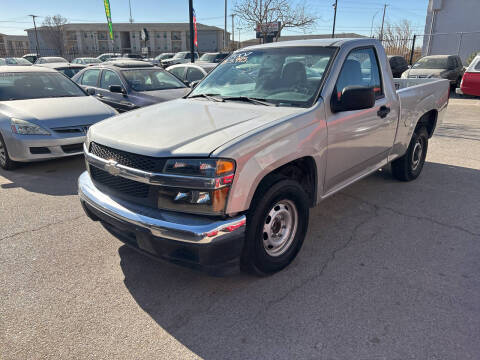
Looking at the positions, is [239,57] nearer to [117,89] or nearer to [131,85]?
[117,89]

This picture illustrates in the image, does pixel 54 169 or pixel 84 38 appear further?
pixel 84 38

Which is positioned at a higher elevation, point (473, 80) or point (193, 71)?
point (193, 71)

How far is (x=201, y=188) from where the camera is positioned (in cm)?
239

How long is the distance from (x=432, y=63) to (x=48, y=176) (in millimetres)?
15669

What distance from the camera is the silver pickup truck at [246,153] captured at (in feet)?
8.02

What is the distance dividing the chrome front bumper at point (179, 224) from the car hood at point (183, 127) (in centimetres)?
43

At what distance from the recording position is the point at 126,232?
270 cm

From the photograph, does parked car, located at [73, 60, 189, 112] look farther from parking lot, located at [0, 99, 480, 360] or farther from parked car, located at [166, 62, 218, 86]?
parking lot, located at [0, 99, 480, 360]

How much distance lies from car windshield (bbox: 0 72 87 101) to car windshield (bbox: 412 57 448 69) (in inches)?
553

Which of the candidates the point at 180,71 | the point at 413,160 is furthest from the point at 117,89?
the point at 413,160

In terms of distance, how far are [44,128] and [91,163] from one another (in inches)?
126

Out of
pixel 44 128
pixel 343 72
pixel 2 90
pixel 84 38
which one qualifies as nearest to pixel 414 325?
pixel 343 72

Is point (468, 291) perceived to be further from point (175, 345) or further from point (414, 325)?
point (175, 345)

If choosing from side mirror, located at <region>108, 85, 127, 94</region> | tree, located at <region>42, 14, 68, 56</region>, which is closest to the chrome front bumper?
side mirror, located at <region>108, 85, 127, 94</region>
